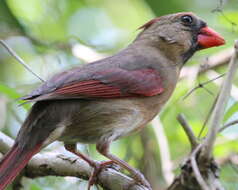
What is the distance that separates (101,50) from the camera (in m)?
5.30

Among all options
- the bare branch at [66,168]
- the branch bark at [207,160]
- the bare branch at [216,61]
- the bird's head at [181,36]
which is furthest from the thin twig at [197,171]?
the bare branch at [216,61]

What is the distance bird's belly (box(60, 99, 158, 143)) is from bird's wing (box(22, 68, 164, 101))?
0.07m

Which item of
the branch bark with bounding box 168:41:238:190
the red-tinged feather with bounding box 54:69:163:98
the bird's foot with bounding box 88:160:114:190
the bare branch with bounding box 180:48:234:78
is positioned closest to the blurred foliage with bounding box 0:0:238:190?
the bare branch with bounding box 180:48:234:78

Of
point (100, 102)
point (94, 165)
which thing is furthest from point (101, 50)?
point (94, 165)

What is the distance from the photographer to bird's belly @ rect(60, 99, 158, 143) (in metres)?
3.37

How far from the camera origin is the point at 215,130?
2428 mm

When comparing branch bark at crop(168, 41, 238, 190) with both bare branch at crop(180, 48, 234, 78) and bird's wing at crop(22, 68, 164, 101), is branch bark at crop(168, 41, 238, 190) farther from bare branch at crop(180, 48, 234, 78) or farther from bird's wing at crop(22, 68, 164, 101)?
bare branch at crop(180, 48, 234, 78)

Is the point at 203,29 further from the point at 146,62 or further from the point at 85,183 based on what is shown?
the point at 85,183

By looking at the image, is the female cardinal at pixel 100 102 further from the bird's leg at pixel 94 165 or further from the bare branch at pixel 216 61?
the bare branch at pixel 216 61

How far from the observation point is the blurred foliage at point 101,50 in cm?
426

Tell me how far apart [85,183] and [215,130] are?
4.47 ft

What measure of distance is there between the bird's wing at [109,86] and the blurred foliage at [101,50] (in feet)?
0.81

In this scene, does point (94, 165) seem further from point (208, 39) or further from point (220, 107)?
point (208, 39)

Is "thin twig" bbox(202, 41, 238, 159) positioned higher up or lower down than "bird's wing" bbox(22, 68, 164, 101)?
higher up
